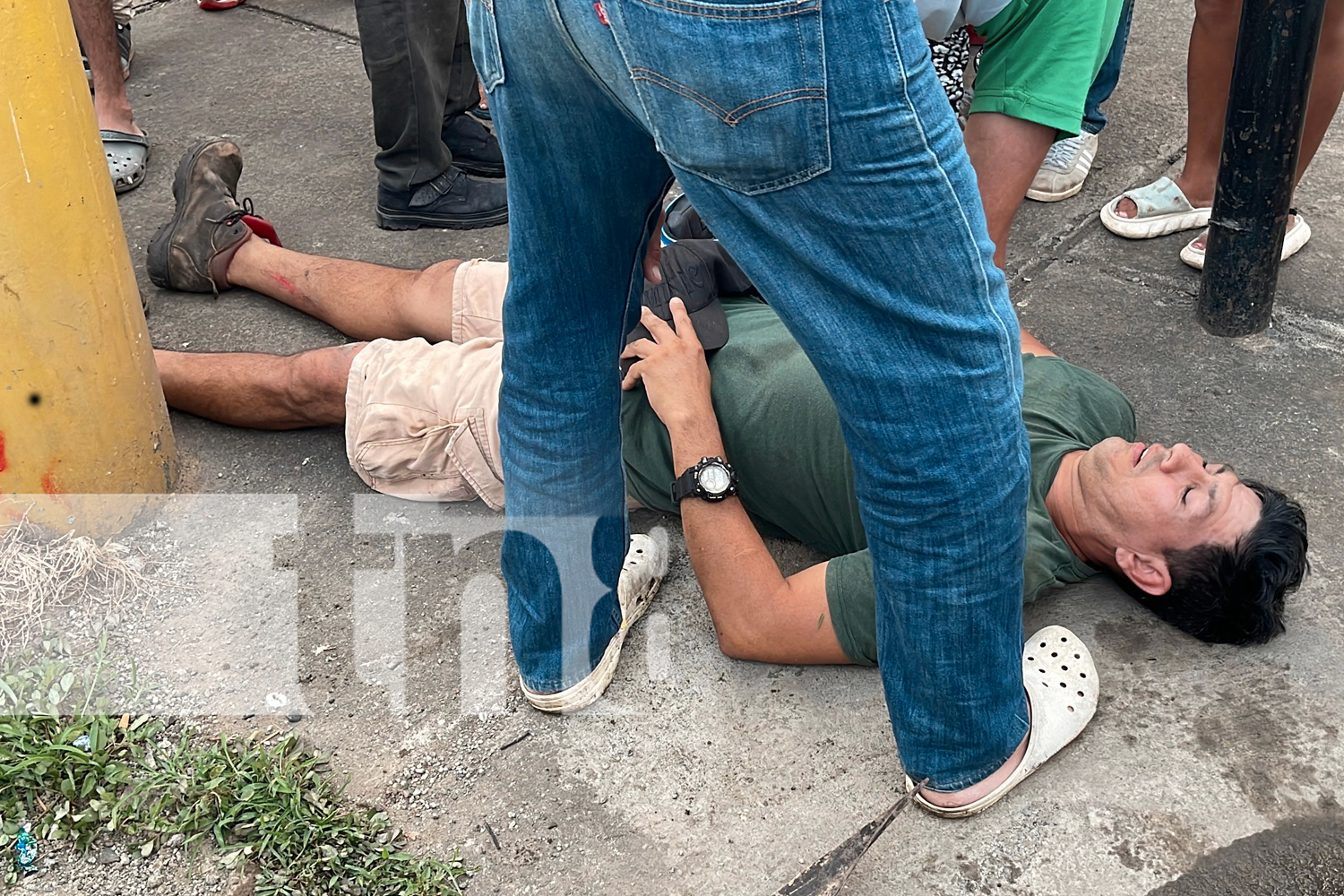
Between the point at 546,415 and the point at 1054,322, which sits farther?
the point at 1054,322

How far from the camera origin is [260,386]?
2705mm

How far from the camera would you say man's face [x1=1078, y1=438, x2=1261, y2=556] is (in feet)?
6.98

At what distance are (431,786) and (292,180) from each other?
236 centimetres

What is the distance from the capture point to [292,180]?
3.77 metres

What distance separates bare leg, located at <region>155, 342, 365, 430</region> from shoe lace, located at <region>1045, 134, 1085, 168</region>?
2032 mm

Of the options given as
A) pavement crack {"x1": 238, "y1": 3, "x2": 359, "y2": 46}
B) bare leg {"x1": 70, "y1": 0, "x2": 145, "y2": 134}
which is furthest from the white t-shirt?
pavement crack {"x1": 238, "y1": 3, "x2": 359, "y2": 46}

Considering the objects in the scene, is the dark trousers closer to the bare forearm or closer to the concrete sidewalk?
the concrete sidewalk

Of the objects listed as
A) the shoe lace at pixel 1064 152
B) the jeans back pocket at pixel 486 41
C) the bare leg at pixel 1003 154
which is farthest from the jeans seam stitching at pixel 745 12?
the shoe lace at pixel 1064 152

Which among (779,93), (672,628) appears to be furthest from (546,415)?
(779,93)

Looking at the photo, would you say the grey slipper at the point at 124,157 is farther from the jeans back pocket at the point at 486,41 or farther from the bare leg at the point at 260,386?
the jeans back pocket at the point at 486,41

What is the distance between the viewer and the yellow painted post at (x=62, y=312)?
210cm

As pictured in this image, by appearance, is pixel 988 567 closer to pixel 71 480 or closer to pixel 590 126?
pixel 590 126

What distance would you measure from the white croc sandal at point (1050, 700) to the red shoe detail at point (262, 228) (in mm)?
2225

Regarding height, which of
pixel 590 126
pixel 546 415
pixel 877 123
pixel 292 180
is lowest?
pixel 292 180
